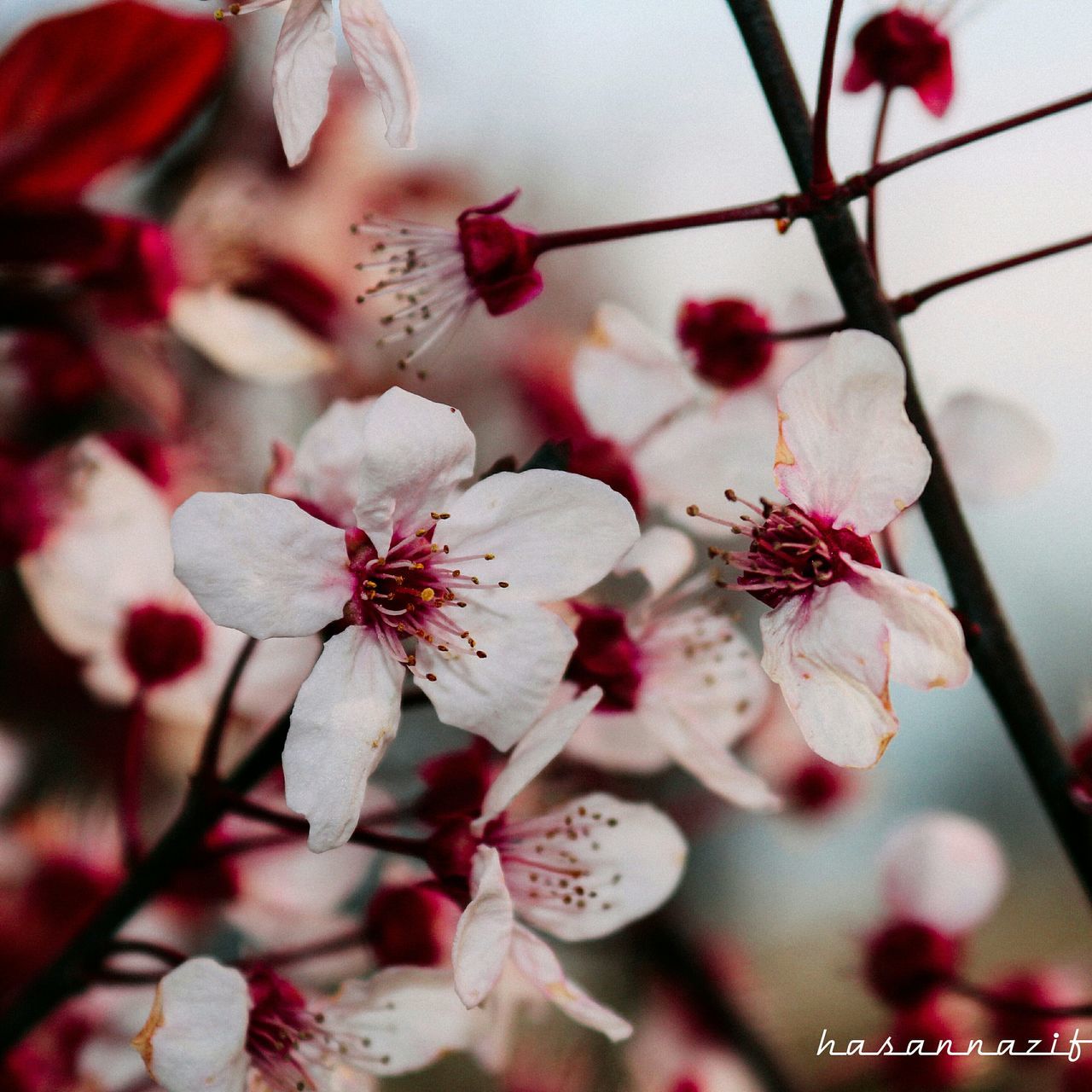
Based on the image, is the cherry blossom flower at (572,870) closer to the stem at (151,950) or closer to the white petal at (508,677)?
the white petal at (508,677)

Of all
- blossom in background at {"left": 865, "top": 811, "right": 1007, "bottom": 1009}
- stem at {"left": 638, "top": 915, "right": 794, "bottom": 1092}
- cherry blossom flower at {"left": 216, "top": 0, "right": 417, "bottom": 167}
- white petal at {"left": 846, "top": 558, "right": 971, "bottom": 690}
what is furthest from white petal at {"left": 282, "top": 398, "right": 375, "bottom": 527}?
stem at {"left": 638, "top": 915, "right": 794, "bottom": 1092}

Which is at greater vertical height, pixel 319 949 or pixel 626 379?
pixel 626 379

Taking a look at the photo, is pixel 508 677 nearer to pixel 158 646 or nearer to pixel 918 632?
pixel 918 632

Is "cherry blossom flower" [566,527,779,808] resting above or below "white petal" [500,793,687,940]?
above

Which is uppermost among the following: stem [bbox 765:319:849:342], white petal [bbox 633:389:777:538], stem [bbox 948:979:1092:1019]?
stem [bbox 765:319:849:342]

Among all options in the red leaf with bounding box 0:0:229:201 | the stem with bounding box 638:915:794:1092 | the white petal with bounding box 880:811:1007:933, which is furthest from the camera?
the stem with bounding box 638:915:794:1092

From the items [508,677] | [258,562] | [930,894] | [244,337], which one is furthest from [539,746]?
[930,894]

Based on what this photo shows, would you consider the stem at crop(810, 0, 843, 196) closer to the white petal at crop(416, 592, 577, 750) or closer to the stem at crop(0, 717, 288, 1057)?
the white petal at crop(416, 592, 577, 750)

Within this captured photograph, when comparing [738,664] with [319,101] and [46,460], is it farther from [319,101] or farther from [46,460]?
[46,460]
